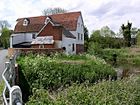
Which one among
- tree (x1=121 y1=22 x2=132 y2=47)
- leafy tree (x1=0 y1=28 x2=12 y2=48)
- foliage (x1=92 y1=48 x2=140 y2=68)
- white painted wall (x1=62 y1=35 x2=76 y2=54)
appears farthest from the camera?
leafy tree (x1=0 y1=28 x2=12 y2=48)

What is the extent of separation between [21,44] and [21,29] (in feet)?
14.2

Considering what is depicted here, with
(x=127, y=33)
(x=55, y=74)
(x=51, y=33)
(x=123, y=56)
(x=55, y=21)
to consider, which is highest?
(x=55, y=21)

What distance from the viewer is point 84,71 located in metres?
17.4

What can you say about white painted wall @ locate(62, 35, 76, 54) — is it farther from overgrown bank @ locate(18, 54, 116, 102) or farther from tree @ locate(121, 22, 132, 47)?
tree @ locate(121, 22, 132, 47)

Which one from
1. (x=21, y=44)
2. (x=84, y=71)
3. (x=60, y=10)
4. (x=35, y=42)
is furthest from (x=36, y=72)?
(x=60, y=10)

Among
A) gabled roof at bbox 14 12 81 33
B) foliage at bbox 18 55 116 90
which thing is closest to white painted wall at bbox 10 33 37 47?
gabled roof at bbox 14 12 81 33

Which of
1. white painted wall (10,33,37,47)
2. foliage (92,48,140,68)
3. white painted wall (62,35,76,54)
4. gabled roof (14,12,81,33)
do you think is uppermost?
gabled roof (14,12,81,33)

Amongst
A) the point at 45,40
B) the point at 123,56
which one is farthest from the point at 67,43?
the point at 123,56

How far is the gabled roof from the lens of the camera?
5036cm

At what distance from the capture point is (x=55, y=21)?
5006 cm

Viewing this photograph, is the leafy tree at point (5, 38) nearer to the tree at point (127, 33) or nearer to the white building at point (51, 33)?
the white building at point (51, 33)

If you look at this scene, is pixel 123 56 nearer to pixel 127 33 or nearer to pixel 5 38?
pixel 127 33

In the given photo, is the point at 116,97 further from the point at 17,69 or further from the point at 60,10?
the point at 60,10

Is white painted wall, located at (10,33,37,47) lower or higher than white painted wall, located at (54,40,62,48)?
higher
